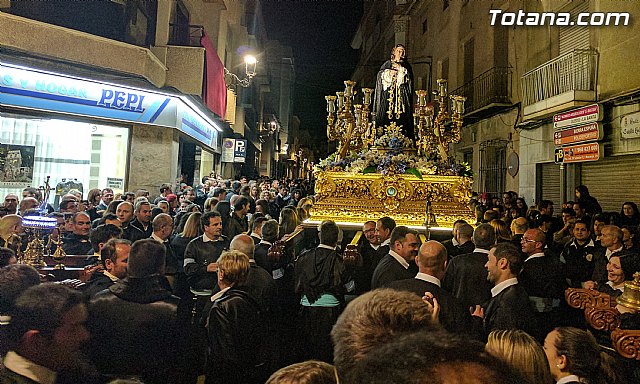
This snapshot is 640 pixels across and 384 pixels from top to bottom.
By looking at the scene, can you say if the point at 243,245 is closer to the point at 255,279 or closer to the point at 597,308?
the point at 255,279

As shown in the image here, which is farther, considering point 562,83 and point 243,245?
point 562,83

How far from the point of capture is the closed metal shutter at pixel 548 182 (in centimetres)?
1360

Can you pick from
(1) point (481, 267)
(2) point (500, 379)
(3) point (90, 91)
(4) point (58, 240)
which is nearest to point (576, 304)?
(1) point (481, 267)

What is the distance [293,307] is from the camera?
5.95 metres

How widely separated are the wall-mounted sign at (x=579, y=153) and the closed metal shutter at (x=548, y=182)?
47.6 inches

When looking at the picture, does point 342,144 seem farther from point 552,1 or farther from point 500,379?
point 500,379

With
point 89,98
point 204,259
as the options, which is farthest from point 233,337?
point 89,98

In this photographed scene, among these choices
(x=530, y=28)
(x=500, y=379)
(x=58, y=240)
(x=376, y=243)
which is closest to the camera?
(x=500, y=379)

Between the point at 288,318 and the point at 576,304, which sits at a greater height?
the point at 576,304

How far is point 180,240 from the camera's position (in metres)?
5.61

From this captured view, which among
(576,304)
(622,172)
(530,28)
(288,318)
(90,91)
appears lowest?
(288,318)

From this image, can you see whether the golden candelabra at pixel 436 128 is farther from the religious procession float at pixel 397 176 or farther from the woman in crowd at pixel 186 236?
the woman in crowd at pixel 186 236

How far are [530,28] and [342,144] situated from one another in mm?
8711

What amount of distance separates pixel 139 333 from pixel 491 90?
1580cm
